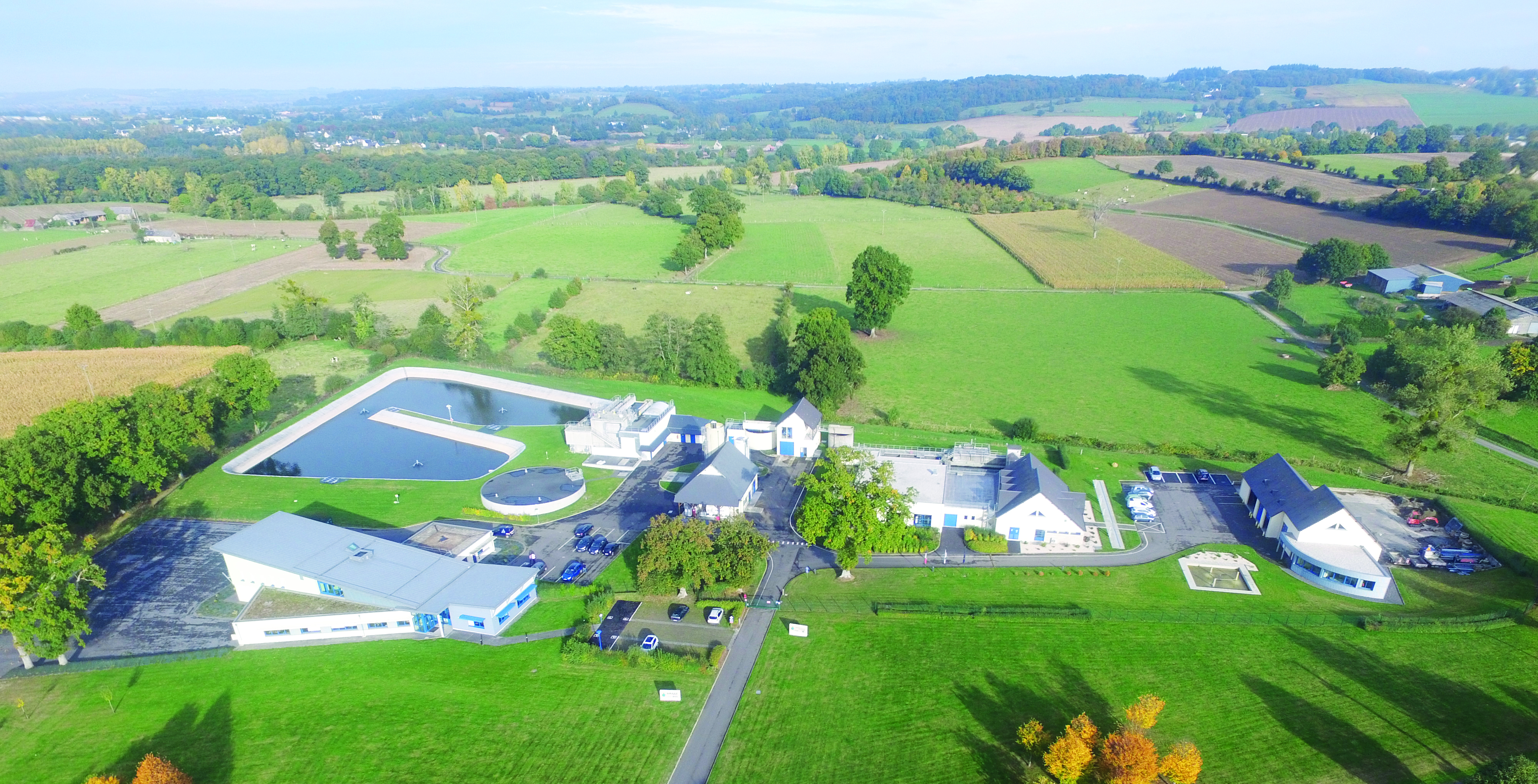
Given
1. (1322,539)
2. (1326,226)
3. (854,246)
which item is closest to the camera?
(1322,539)

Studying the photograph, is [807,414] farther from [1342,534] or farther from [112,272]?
[112,272]

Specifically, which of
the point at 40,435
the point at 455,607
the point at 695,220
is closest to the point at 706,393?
the point at 455,607

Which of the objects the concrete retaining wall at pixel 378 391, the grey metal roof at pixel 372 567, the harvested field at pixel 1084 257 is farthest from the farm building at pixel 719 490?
the harvested field at pixel 1084 257

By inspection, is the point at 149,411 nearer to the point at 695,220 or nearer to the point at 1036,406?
the point at 1036,406

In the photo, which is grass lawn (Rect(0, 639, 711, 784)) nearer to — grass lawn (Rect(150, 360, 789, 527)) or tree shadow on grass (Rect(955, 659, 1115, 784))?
tree shadow on grass (Rect(955, 659, 1115, 784))

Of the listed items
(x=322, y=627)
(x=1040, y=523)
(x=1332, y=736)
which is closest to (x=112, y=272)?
(x=322, y=627)

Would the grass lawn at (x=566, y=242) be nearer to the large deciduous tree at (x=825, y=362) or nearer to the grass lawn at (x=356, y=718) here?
the large deciduous tree at (x=825, y=362)
